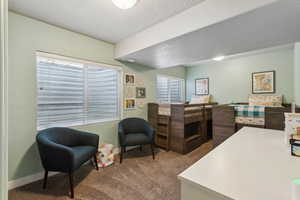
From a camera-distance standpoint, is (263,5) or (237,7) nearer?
(263,5)

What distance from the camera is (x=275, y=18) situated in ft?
4.43

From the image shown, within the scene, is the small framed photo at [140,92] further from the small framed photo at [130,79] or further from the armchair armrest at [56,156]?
the armchair armrest at [56,156]

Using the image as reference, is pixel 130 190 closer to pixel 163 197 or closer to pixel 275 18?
pixel 163 197

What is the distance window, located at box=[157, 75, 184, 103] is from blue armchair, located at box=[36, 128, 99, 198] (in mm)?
2446

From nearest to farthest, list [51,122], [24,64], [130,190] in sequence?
[130,190] → [24,64] → [51,122]

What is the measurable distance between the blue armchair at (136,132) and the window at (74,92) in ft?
0.98

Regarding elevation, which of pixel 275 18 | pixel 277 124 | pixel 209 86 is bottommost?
pixel 277 124

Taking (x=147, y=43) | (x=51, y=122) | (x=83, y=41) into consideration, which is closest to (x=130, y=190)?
(x=51, y=122)

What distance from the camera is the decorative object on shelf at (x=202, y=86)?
4652 millimetres

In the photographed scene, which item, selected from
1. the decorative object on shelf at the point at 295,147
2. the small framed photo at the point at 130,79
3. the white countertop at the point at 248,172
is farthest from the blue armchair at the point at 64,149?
the decorative object on shelf at the point at 295,147

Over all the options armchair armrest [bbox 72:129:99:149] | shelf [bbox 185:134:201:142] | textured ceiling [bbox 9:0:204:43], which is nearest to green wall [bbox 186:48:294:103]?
shelf [bbox 185:134:201:142]

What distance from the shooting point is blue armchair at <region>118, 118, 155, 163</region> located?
2518mm

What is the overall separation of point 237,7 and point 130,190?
2417mm

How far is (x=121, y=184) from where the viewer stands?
1872mm
